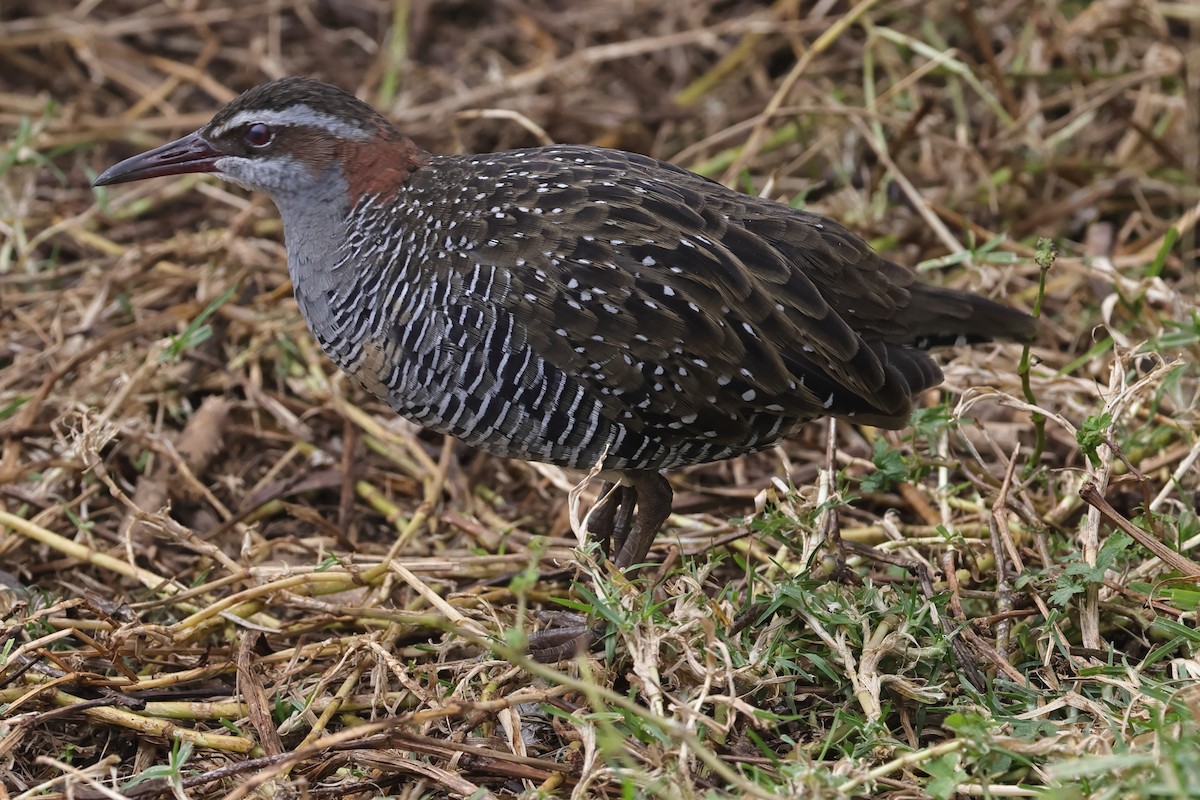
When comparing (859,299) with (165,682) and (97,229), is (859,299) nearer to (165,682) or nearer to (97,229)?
(165,682)

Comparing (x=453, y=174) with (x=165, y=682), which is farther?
(x=453, y=174)

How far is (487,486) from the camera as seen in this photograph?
16.3 ft

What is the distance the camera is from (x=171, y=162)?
14.0 ft

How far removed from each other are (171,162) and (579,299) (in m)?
1.51

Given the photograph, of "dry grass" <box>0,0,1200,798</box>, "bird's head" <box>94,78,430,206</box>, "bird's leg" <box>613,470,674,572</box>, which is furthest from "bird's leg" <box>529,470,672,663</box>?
"bird's head" <box>94,78,430,206</box>

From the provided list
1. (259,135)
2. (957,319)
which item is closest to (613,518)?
(957,319)

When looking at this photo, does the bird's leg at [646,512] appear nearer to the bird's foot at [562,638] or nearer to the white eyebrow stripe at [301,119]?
the bird's foot at [562,638]

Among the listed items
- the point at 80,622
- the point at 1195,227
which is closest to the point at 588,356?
the point at 80,622

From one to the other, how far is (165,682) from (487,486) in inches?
59.7

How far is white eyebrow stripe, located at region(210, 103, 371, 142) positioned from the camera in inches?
162

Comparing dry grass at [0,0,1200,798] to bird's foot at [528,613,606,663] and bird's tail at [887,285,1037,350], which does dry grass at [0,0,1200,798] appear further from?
bird's tail at [887,285,1037,350]

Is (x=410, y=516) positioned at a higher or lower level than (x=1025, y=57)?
lower

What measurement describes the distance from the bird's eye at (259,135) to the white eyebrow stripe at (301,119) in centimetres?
2

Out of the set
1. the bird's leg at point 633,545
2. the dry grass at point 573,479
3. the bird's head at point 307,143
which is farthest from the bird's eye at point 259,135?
the bird's leg at point 633,545
